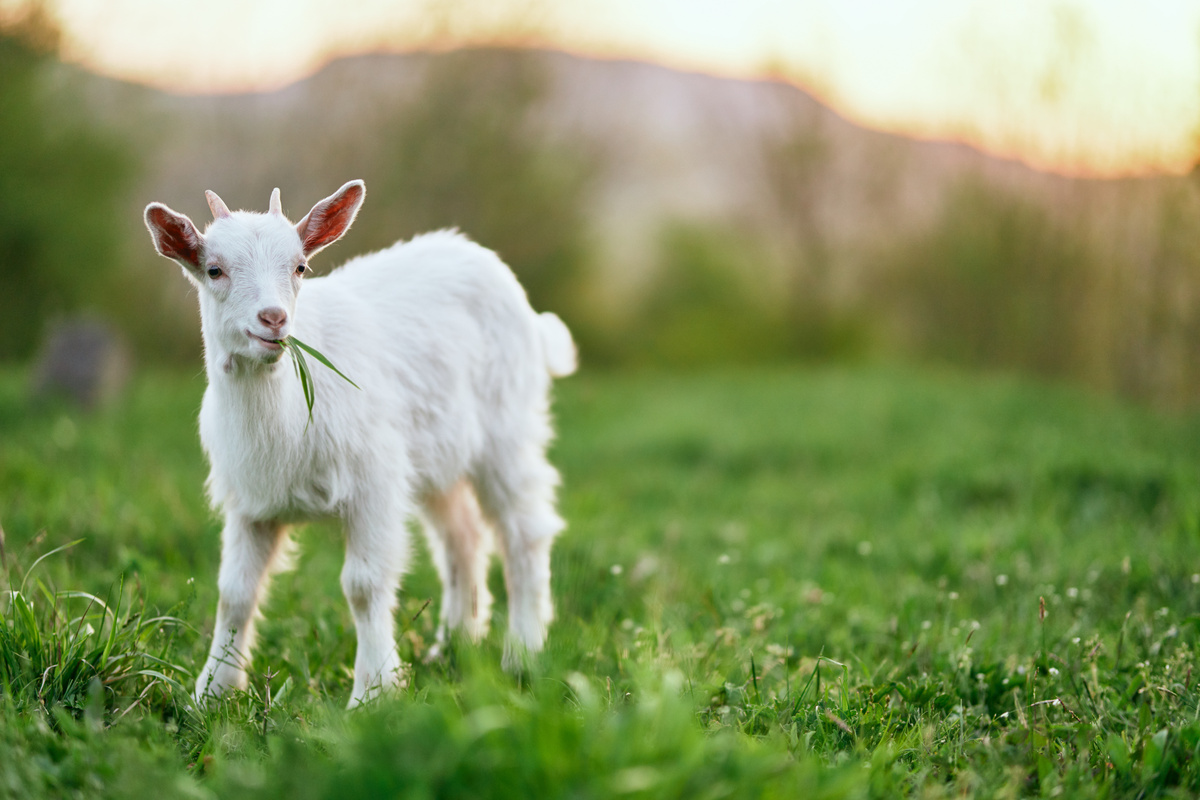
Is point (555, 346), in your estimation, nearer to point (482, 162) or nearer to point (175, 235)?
point (175, 235)

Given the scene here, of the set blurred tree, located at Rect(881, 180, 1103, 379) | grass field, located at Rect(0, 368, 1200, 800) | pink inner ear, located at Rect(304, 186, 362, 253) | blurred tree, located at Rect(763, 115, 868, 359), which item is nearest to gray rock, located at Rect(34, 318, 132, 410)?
grass field, located at Rect(0, 368, 1200, 800)

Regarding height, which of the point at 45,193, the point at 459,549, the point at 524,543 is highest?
the point at 45,193

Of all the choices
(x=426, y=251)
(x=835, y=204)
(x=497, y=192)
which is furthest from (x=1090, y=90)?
(x=426, y=251)

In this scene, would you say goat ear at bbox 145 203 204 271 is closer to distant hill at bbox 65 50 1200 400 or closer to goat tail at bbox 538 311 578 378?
goat tail at bbox 538 311 578 378

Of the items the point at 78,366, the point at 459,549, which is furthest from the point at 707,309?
the point at 459,549

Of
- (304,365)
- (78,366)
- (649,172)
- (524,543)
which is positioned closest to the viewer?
(304,365)

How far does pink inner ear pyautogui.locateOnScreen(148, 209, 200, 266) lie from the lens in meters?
2.50

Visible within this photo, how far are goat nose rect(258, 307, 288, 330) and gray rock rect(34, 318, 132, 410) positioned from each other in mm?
7364

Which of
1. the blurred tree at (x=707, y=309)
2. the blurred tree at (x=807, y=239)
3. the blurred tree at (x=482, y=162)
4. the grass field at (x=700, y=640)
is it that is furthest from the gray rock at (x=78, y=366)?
the blurred tree at (x=807, y=239)

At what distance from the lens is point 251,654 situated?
314cm

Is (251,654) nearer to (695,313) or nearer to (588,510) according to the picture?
(588,510)

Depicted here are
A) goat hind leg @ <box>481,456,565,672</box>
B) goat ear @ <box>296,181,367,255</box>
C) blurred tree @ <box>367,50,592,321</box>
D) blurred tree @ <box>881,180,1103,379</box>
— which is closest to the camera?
goat ear @ <box>296,181,367,255</box>

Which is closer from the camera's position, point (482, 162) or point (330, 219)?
point (330, 219)

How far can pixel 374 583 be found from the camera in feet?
9.86
